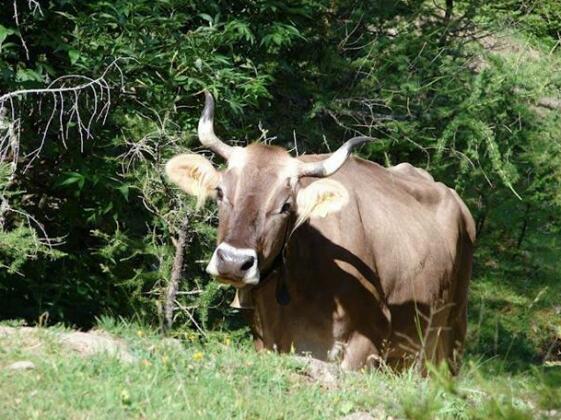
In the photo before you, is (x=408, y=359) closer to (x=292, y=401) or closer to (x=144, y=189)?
(x=144, y=189)

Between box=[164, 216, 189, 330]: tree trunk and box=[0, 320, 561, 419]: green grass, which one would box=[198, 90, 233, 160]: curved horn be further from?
box=[0, 320, 561, 419]: green grass

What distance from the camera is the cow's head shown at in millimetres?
8117

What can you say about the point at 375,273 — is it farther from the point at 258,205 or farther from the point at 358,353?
the point at 258,205

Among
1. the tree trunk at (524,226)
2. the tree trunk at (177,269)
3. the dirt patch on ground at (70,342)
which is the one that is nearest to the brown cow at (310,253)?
the dirt patch on ground at (70,342)

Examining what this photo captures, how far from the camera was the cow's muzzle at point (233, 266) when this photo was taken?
8.03m

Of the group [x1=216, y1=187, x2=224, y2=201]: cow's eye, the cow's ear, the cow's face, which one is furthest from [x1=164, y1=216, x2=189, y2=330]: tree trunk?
the cow's ear

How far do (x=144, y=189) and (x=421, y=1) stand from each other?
18.6 feet

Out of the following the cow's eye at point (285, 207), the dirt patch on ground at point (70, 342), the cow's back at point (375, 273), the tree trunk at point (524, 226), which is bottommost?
the tree trunk at point (524, 226)

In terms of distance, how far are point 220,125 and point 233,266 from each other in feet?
13.8

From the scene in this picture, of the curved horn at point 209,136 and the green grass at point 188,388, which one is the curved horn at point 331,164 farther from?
the green grass at point 188,388

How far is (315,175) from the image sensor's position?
357 inches

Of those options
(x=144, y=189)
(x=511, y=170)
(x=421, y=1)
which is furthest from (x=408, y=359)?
(x=421, y=1)

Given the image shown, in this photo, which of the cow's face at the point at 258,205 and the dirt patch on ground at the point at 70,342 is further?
the cow's face at the point at 258,205

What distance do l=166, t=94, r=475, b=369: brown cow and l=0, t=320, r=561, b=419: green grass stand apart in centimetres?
161
